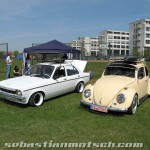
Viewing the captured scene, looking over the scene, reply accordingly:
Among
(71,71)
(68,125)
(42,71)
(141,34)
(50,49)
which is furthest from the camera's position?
(141,34)

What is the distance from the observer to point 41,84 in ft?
24.5

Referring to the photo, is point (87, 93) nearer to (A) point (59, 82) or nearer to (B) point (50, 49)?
(A) point (59, 82)

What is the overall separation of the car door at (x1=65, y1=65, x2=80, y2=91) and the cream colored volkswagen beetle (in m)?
1.62

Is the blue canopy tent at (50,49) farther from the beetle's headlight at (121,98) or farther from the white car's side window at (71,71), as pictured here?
the beetle's headlight at (121,98)

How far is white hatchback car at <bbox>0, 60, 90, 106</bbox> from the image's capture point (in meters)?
7.04

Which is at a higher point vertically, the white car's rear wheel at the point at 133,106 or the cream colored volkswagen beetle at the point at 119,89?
the cream colored volkswagen beetle at the point at 119,89

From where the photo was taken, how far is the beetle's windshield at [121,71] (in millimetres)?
7574

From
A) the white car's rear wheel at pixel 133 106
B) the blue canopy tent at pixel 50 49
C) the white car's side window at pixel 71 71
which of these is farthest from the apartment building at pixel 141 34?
the white car's rear wheel at pixel 133 106

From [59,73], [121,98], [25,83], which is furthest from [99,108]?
[59,73]

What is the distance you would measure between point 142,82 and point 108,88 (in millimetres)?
1773

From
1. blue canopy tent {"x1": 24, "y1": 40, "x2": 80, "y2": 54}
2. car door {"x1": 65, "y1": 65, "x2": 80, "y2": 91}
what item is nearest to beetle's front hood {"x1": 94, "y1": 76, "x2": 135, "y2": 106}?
car door {"x1": 65, "y1": 65, "x2": 80, "y2": 91}

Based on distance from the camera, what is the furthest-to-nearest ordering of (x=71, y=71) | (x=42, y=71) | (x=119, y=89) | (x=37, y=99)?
(x=71, y=71)
(x=42, y=71)
(x=37, y=99)
(x=119, y=89)

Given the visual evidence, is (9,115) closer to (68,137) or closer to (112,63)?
(68,137)

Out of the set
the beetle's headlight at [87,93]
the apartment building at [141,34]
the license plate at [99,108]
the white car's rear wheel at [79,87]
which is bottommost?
the license plate at [99,108]
